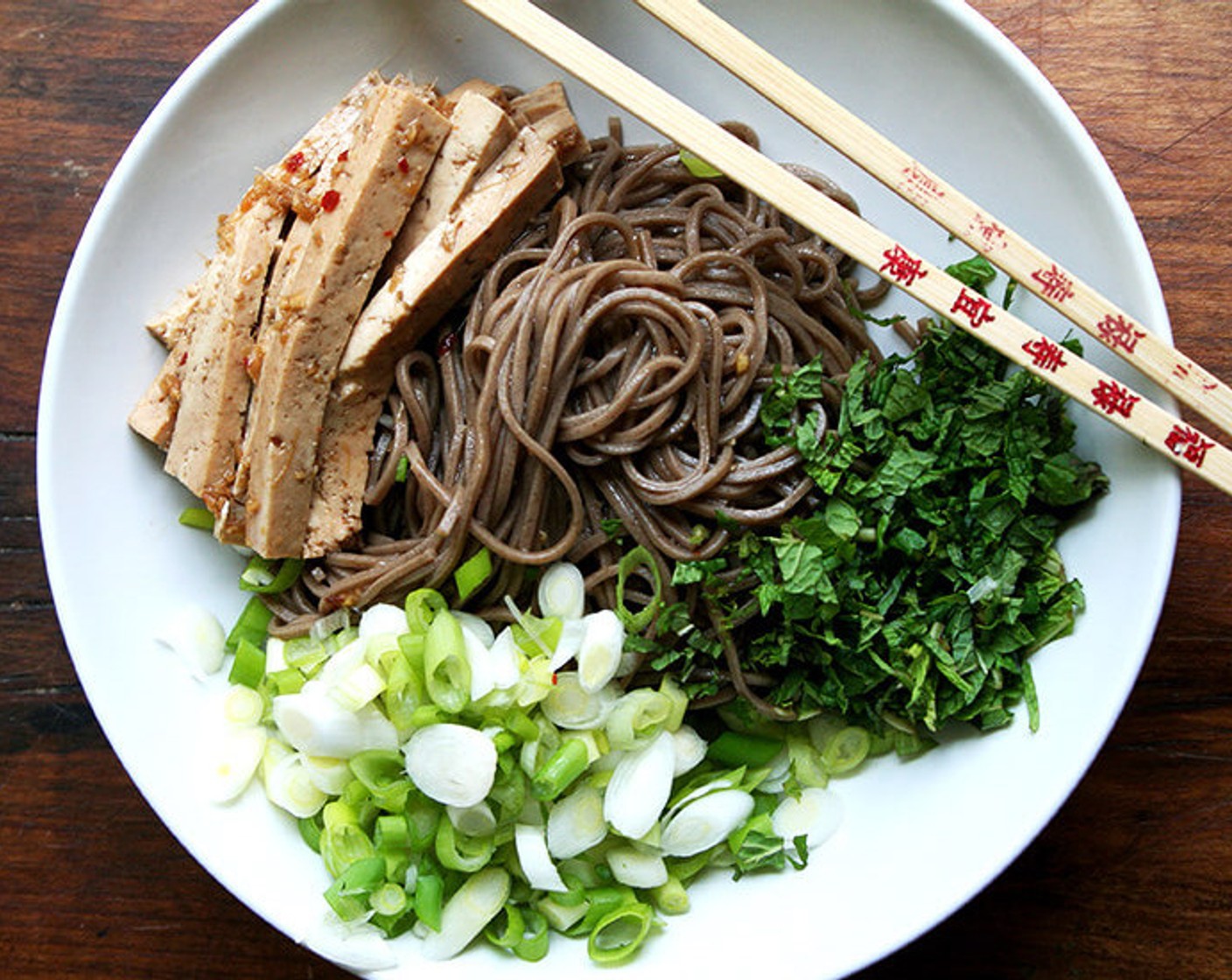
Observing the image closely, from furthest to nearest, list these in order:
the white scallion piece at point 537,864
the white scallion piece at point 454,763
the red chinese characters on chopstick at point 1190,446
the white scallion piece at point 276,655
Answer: the white scallion piece at point 276,655
the white scallion piece at point 537,864
the white scallion piece at point 454,763
the red chinese characters on chopstick at point 1190,446

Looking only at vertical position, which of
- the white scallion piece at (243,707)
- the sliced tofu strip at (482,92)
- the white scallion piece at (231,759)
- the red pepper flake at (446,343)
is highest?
the sliced tofu strip at (482,92)

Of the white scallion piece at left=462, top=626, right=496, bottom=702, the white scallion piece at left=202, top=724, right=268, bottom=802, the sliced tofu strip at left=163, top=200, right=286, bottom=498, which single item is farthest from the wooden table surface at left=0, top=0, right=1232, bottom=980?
the white scallion piece at left=462, top=626, right=496, bottom=702

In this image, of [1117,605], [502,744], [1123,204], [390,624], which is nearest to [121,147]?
[390,624]

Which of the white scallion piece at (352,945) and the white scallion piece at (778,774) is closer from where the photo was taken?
the white scallion piece at (352,945)

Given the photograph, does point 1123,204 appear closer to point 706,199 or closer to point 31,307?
point 706,199

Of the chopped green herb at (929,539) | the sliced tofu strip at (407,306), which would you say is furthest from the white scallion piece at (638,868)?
the sliced tofu strip at (407,306)

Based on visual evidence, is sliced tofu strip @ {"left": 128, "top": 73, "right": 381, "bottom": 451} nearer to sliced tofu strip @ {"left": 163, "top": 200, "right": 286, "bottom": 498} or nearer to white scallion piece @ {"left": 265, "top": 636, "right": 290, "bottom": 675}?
sliced tofu strip @ {"left": 163, "top": 200, "right": 286, "bottom": 498}

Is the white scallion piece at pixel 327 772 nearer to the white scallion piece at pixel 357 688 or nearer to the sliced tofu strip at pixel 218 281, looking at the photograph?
the white scallion piece at pixel 357 688
